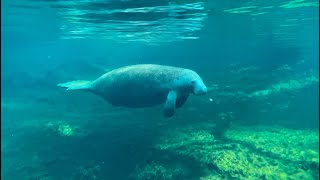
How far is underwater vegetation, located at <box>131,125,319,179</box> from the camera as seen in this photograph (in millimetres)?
7453

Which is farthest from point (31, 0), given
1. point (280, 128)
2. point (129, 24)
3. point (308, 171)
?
point (308, 171)

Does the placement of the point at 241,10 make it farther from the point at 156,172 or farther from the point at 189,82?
the point at 156,172

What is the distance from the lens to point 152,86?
944 cm

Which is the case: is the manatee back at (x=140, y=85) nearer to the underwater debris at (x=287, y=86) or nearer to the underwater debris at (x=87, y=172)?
the underwater debris at (x=87, y=172)

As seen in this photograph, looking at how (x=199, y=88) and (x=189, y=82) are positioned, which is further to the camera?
(x=189, y=82)

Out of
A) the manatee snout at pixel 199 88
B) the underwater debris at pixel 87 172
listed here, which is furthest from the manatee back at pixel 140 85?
the underwater debris at pixel 87 172

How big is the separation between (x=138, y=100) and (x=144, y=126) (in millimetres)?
2163

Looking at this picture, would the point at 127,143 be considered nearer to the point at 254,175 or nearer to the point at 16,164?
the point at 16,164

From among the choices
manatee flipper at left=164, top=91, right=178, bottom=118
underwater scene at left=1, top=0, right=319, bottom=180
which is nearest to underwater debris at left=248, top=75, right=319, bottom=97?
underwater scene at left=1, top=0, right=319, bottom=180

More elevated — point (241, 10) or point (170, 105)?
point (241, 10)

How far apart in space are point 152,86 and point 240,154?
11.3 ft

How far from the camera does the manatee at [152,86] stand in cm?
904

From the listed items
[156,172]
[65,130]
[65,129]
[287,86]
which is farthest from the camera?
[287,86]

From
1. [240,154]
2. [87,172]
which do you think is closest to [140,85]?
[87,172]
